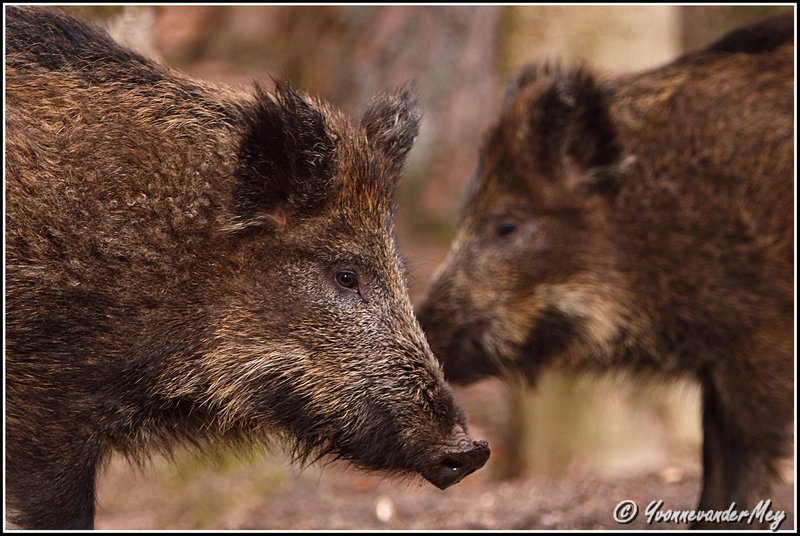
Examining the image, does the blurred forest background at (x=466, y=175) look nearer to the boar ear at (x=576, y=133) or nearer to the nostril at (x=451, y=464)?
the boar ear at (x=576, y=133)

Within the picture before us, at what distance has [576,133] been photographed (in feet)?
22.4

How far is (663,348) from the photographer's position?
674 cm

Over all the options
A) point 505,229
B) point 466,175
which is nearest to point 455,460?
point 505,229

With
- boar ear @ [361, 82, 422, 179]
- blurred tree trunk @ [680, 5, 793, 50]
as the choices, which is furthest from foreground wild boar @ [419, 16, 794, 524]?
blurred tree trunk @ [680, 5, 793, 50]

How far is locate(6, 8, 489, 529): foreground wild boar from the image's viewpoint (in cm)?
427

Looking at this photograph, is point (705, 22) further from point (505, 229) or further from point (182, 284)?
point (182, 284)

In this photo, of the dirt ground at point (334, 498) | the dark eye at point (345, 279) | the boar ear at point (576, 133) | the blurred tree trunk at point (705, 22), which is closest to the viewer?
the dark eye at point (345, 279)

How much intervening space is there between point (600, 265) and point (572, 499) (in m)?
1.56

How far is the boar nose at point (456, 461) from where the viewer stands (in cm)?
435

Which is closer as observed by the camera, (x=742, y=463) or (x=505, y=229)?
(x=742, y=463)

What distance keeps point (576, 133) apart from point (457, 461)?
9.91 feet

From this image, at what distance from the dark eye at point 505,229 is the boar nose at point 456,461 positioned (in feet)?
8.50

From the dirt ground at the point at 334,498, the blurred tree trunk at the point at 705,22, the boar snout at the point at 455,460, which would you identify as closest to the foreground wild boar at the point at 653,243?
the dirt ground at the point at 334,498

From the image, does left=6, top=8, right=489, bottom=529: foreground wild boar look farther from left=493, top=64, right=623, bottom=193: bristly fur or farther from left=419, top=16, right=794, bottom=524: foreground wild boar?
left=493, top=64, right=623, bottom=193: bristly fur
